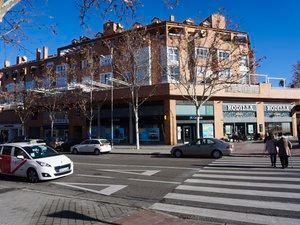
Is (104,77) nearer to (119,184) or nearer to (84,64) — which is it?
(84,64)

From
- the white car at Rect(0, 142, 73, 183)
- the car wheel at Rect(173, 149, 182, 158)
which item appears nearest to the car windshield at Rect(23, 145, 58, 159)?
the white car at Rect(0, 142, 73, 183)

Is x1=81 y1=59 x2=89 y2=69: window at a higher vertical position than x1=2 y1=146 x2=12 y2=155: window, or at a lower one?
higher

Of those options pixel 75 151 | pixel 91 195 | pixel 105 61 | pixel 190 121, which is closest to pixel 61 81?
pixel 105 61

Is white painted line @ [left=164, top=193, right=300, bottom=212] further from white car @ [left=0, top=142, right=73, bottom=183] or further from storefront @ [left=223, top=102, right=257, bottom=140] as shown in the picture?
storefront @ [left=223, top=102, right=257, bottom=140]

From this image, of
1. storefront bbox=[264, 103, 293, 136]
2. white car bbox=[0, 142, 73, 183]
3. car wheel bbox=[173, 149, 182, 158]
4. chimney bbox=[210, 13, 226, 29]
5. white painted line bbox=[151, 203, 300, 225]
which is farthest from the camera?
storefront bbox=[264, 103, 293, 136]

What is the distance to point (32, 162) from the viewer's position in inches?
608

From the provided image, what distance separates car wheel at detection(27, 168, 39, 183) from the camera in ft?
50.3

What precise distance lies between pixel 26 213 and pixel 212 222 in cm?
422

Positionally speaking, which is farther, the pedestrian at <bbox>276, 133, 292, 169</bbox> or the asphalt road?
the pedestrian at <bbox>276, 133, 292, 169</bbox>

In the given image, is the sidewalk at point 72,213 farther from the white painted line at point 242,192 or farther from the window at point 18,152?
the window at point 18,152

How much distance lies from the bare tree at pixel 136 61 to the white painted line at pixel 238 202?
911 inches

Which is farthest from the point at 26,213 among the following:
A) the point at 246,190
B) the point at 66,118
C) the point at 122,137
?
the point at 66,118

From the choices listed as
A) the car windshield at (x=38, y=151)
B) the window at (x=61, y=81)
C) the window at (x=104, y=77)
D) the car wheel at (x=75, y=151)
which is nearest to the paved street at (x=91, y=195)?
the car windshield at (x=38, y=151)

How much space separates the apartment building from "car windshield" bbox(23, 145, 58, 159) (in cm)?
1828
